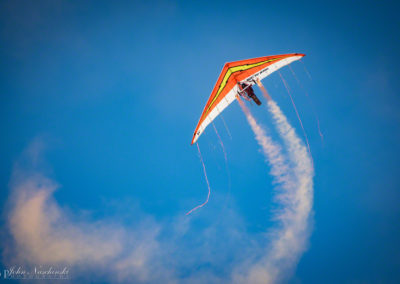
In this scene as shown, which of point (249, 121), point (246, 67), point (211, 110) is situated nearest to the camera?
point (246, 67)

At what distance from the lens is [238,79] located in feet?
50.7

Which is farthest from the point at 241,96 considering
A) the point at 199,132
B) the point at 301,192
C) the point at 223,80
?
the point at 301,192

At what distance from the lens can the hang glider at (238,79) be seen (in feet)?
48.4

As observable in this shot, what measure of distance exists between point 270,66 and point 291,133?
228 inches

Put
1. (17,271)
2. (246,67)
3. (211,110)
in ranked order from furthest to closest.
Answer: (17,271)
(211,110)
(246,67)

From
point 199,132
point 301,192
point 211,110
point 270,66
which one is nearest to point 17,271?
point 199,132

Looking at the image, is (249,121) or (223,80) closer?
(223,80)

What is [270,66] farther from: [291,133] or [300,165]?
[300,165]

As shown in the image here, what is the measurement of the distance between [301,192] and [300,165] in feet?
7.88

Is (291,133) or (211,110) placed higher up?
(211,110)

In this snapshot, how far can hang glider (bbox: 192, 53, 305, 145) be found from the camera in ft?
48.4

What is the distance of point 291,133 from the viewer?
17.3 metres

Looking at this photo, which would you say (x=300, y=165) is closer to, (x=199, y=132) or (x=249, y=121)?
(x=249, y=121)

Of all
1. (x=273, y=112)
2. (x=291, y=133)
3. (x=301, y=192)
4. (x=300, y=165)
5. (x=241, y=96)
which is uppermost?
(x=241, y=96)
